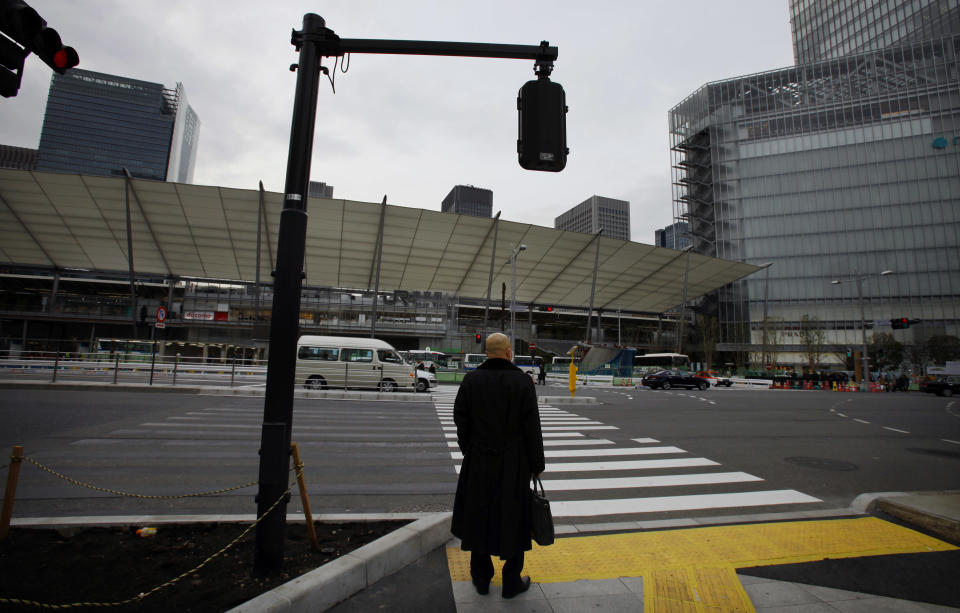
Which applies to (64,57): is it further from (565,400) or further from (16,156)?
(16,156)

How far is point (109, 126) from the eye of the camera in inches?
5433

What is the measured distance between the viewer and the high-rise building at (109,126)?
13188 centimetres

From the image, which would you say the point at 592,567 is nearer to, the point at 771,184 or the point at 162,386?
the point at 162,386

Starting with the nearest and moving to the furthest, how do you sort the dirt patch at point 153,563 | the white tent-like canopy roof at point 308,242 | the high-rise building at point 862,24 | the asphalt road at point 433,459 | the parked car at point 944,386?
the dirt patch at point 153,563 → the asphalt road at point 433,459 → the parked car at point 944,386 → the white tent-like canopy roof at point 308,242 → the high-rise building at point 862,24

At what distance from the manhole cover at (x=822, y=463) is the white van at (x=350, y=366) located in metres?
13.7

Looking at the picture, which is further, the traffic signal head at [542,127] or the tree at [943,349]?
the tree at [943,349]

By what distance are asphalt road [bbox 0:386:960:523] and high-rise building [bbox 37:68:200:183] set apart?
154 metres

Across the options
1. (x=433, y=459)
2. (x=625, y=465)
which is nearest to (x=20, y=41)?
(x=433, y=459)

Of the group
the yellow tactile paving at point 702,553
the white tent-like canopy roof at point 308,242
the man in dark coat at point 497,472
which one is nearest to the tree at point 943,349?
the white tent-like canopy roof at point 308,242

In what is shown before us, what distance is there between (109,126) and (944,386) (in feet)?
632

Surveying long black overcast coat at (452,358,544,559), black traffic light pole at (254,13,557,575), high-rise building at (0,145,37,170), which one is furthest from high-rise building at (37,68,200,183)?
long black overcast coat at (452,358,544,559)

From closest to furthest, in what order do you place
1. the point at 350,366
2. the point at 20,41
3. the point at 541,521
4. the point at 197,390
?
1. the point at 541,521
2. the point at 20,41
3. the point at 197,390
4. the point at 350,366

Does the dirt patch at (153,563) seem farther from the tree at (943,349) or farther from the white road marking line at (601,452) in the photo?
the tree at (943,349)

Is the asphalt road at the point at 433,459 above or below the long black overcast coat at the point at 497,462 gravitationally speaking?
below
